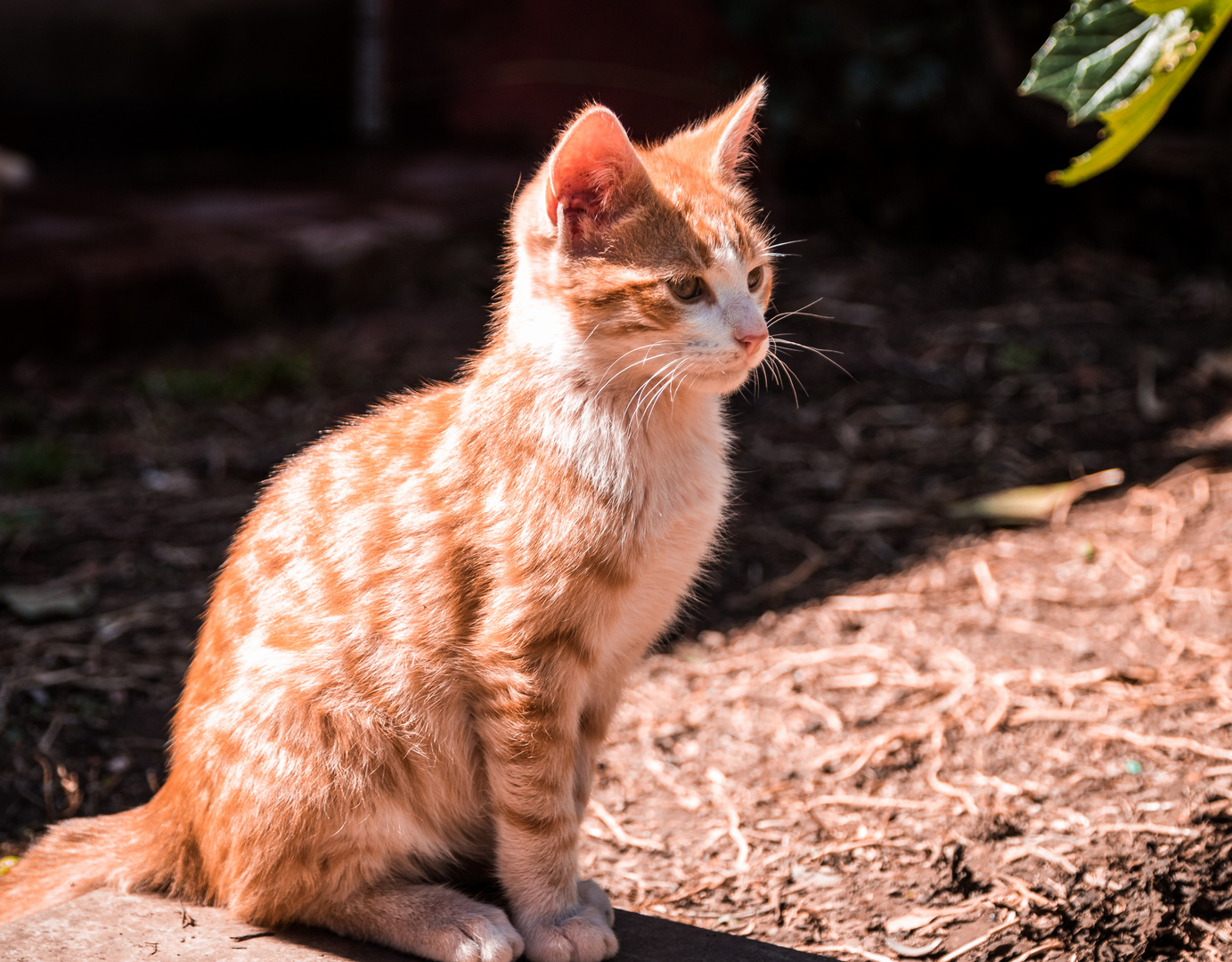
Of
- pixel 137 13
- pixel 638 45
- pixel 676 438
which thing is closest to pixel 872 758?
pixel 676 438

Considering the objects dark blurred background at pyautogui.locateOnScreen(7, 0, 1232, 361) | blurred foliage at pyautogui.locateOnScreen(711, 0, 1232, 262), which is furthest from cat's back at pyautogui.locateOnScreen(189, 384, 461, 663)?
blurred foliage at pyautogui.locateOnScreen(711, 0, 1232, 262)

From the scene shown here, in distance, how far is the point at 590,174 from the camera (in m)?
2.10

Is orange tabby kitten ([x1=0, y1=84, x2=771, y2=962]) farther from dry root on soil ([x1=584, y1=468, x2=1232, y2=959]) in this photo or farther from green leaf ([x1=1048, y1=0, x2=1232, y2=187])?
green leaf ([x1=1048, y1=0, x2=1232, y2=187])

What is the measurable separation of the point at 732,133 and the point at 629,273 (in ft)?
1.65

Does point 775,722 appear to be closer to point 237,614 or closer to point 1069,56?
point 237,614

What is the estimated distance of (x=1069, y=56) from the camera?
205 cm

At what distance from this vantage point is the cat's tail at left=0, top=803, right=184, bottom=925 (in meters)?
2.21

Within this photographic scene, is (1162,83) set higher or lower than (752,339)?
Answer: higher

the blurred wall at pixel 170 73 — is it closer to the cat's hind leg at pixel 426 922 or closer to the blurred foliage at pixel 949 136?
the blurred foliage at pixel 949 136

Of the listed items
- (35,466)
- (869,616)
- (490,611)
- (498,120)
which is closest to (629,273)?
(490,611)

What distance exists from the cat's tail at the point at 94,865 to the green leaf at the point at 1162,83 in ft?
7.06

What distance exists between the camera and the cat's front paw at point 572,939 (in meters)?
2.04

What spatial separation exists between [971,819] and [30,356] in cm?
460

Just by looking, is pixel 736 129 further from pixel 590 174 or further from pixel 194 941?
pixel 194 941
